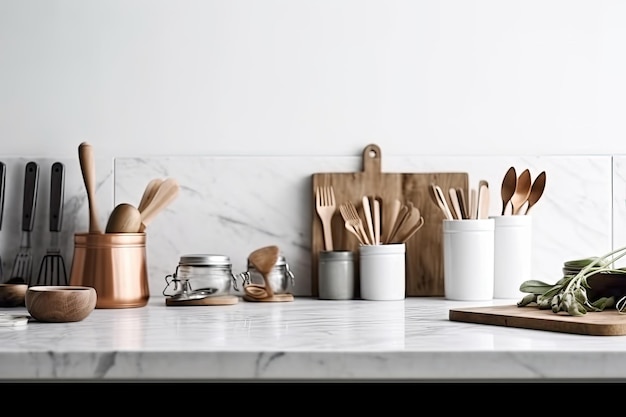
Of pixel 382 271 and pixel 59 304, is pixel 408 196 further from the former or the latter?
pixel 59 304

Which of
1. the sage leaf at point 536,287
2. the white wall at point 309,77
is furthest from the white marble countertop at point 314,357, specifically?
the white wall at point 309,77

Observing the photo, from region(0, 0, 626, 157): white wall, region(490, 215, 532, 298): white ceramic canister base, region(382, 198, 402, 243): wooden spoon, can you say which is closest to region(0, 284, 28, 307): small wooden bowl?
region(0, 0, 626, 157): white wall

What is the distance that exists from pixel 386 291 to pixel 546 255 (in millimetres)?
394

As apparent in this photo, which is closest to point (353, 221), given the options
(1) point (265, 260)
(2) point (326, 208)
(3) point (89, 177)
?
(2) point (326, 208)

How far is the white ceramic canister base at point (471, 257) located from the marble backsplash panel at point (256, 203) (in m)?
0.17

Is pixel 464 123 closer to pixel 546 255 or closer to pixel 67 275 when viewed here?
pixel 546 255

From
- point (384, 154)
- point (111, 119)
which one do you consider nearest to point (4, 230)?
point (111, 119)

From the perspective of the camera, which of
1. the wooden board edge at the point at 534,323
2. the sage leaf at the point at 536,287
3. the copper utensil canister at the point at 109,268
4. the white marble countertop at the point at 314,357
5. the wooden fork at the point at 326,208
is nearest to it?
the white marble countertop at the point at 314,357

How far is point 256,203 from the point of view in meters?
1.75

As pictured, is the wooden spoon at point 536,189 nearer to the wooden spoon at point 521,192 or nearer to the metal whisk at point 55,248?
the wooden spoon at point 521,192

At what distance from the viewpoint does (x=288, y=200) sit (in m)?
1.75

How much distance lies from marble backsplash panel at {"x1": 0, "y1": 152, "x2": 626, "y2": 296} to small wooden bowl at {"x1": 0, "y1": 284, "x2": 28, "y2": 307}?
0.21 meters

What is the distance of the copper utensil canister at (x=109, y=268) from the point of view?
1.49 metres

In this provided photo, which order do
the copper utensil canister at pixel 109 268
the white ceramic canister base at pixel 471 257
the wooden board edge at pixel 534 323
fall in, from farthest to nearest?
the white ceramic canister base at pixel 471 257, the copper utensil canister at pixel 109 268, the wooden board edge at pixel 534 323
